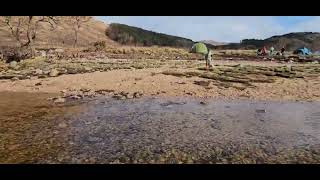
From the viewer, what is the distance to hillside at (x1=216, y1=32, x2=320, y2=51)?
17062 mm

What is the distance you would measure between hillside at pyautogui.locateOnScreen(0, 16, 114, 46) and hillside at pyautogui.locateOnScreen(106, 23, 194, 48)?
1.77 feet

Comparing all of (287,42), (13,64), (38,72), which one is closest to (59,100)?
(38,72)

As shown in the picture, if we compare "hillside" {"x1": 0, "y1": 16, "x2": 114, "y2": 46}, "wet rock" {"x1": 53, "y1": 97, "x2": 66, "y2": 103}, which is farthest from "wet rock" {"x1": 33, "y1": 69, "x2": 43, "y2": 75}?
"wet rock" {"x1": 53, "y1": 97, "x2": 66, "y2": 103}

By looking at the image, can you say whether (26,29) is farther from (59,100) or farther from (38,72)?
(59,100)

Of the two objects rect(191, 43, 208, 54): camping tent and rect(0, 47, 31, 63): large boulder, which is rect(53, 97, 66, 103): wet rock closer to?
rect(0, 47, 31, 63): large boulder

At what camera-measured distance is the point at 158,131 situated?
875cm

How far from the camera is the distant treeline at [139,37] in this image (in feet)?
68.9

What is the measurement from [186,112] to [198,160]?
404 centimetres

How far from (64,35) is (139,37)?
4630 mm

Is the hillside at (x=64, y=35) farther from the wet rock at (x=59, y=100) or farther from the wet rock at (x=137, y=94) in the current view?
the wet rock at (x=137, y=94)

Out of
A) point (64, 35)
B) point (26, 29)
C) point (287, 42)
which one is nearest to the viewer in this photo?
point (287, 42)

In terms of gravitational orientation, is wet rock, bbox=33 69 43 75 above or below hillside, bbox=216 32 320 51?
below

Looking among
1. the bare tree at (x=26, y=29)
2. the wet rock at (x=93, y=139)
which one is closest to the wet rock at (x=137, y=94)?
the wet rock at (x=93, y=139)
